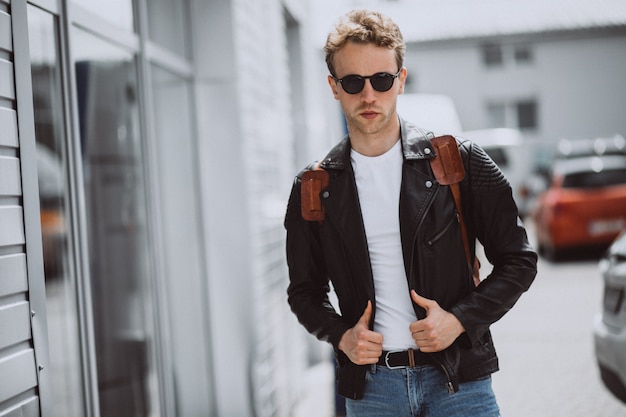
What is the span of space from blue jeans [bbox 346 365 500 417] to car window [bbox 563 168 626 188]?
11.9 metres

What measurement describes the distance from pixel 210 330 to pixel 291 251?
8.25 ft

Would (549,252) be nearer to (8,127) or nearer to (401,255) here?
(401,255)

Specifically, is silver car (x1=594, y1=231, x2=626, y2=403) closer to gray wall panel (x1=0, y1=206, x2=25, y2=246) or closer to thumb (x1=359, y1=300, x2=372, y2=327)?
thumb (x1=359, y1=300, x2=372, y2=327)

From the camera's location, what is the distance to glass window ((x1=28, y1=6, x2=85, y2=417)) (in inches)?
122

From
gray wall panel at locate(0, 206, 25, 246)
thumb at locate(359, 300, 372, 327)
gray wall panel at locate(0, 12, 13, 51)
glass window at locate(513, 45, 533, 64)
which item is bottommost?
thumb at locate(359, 300, 372, 327)

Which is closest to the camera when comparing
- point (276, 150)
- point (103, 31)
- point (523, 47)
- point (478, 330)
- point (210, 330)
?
point (478, 330)

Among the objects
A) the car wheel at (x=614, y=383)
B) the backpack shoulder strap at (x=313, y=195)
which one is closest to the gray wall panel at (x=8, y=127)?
the backpack shoulder strap at (x=313, y=195)

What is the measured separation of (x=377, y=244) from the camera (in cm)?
238

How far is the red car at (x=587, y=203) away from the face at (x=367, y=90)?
1183cm

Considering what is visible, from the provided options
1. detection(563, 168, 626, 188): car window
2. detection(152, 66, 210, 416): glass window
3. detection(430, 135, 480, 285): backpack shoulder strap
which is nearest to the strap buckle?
detection(430, 135, 480, 285): backpack shoulder strap

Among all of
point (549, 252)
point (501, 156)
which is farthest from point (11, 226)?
point (501, 156)

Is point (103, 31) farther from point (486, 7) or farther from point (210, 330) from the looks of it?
point (486, 7)

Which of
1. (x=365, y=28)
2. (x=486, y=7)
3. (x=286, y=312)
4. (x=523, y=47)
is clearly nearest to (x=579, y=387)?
(x=286, y=312)

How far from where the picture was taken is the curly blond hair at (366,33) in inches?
91.0
